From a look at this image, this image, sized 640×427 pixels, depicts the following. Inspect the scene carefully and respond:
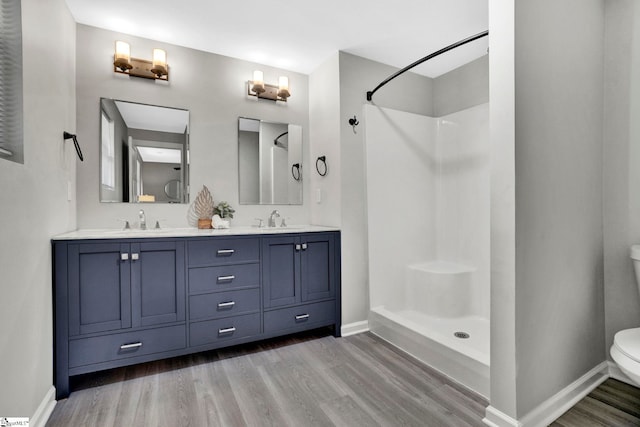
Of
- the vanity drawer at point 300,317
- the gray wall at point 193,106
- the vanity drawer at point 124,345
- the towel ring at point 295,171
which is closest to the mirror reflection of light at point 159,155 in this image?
the gray wall at point 193,106

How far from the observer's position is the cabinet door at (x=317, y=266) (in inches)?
98.6

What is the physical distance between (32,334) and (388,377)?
1.97m

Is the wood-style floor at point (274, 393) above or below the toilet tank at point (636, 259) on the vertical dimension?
below

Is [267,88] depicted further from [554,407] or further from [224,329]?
[554,407]

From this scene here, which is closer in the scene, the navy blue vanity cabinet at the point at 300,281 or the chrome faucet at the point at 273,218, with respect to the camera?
the navy blue vanity cabinet at the point at 300,281

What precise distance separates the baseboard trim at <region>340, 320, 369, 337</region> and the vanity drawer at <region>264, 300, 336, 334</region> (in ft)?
0.45

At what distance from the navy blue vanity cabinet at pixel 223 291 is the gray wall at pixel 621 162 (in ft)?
7.74

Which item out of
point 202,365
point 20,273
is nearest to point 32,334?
point 20,273

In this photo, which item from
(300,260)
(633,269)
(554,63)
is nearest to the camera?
(554,63)

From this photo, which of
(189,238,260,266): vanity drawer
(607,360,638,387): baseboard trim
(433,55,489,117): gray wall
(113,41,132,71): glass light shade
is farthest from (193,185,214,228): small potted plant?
(607,360,638,387): baseboard trim

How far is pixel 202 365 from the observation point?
2.14m

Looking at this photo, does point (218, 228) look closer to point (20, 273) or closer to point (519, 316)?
point (20, 273)

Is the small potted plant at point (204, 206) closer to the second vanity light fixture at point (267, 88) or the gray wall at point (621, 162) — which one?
the second vanity light fixture at point (267, 88)

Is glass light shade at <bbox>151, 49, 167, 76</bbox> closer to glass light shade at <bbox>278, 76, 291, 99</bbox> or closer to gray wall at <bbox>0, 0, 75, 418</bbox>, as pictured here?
gray wall at <bbox>0, 0, 75, 418</bbox>
